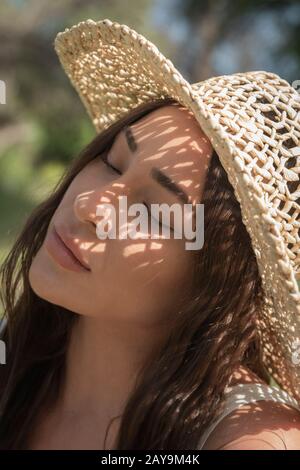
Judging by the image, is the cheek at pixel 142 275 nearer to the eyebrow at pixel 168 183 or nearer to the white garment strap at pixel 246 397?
the eyebrow at pixel 168 183

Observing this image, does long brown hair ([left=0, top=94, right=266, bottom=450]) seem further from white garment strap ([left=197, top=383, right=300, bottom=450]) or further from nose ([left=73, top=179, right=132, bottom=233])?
nose ([left=73, top=179, right=132, bottom=233])

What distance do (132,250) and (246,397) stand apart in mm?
304

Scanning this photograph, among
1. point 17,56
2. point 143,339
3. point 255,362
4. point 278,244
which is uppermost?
point 278,244

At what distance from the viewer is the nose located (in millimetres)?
1123

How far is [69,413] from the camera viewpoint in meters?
1.25

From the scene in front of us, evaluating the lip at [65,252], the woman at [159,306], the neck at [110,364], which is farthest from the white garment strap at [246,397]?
the lip at [65,252]

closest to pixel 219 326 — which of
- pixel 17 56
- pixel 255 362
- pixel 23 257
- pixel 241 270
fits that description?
pixel 241 270

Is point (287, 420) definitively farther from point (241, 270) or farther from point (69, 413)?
point (69, 413)

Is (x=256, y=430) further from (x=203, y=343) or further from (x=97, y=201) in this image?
(x=97, y=201)

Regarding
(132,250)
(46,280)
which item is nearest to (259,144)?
(132,250)

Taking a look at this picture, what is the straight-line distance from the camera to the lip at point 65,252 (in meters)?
1.12

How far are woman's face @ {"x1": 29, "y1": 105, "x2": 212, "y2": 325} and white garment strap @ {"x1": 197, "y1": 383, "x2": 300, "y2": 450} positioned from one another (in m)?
0.19

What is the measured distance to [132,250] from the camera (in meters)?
1.11
